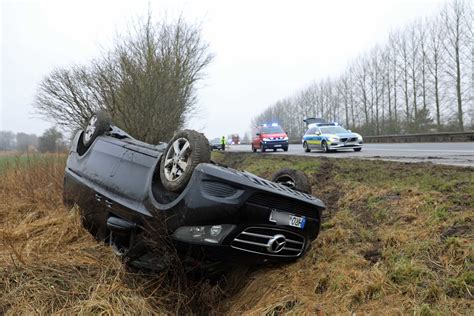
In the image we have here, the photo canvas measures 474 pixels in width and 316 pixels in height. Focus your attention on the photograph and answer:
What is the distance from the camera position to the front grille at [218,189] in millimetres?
2916

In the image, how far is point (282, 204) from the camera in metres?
3.13

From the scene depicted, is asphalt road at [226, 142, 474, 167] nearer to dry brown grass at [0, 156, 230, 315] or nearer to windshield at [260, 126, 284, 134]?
dry brown grass at [0, 156, 230, 315]

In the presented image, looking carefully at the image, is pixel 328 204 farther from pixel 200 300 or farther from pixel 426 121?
pixel 426 121

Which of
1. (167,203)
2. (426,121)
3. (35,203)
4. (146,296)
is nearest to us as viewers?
(167,203)

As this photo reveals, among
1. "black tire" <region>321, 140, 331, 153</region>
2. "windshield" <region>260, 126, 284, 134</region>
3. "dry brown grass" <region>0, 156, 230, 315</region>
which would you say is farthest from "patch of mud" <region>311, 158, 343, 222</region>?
"windshield" <region>260, 126, 284, 134</region>

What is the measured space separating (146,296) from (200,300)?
0.48 m

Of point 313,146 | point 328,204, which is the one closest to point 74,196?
point 328,204

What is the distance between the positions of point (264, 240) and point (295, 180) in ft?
4.32

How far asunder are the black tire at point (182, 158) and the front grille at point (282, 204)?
1.80ft

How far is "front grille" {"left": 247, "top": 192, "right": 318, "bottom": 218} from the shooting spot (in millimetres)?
2969

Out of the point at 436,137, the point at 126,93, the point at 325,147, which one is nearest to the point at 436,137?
the point at 436,137

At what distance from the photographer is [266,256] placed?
10.4 feet

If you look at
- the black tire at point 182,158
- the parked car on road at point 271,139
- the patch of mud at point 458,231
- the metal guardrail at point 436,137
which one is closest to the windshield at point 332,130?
the parked car on road at point 271,139

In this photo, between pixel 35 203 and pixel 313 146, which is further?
pixel 313 146
